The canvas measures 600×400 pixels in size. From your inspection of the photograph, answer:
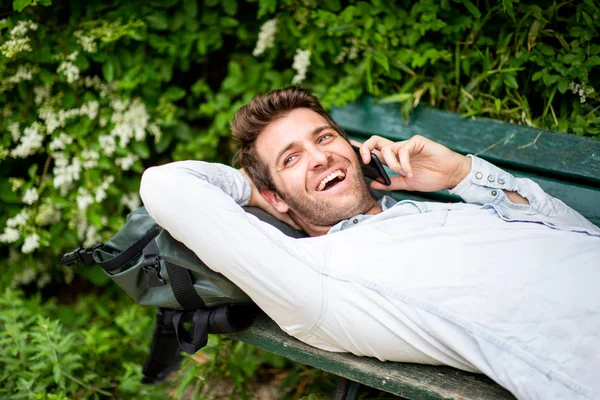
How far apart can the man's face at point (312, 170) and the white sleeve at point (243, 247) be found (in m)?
0.39

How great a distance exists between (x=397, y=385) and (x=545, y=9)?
79.5 inches

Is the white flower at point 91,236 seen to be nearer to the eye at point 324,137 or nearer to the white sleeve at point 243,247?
the white sleeve at point 243,247

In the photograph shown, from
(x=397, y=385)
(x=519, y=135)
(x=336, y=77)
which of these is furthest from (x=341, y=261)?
(x=336, y=77)

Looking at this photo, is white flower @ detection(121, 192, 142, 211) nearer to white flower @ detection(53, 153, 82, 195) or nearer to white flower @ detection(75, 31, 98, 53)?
white flower @ detection(53, 153, 82, 195)

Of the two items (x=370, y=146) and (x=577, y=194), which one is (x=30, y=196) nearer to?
(x=370, y=146)

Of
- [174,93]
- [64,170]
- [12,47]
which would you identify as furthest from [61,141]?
[174,93]

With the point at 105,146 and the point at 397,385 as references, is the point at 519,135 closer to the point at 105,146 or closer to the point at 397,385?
the point at 397,385

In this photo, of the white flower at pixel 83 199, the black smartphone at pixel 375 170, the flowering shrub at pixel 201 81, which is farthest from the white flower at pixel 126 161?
the black smartphone at pixel 375 170

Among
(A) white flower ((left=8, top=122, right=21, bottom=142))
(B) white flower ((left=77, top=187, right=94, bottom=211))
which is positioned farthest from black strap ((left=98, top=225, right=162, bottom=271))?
(A) white flower ((left=8, top=122, right=21, bottom=142))

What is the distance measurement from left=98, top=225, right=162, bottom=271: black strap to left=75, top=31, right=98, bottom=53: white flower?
1337 millimetres

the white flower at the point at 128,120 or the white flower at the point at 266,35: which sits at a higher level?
the white flower at the point at 266,35

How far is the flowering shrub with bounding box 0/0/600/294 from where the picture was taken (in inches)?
111

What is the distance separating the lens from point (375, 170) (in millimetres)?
2572

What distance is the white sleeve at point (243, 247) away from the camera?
191 centimetres
